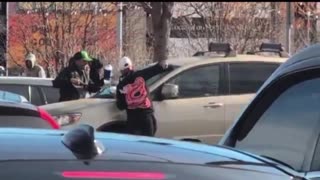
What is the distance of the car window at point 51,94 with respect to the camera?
12.6 meters

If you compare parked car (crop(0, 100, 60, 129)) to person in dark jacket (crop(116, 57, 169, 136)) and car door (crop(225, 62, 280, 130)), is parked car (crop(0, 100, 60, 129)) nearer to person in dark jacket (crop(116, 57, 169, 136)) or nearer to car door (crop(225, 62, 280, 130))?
person in dark jacket (crop(116, 57, 169, 136))

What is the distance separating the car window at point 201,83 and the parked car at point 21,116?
5631 millimetres

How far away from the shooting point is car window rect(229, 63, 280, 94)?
11.7 metres

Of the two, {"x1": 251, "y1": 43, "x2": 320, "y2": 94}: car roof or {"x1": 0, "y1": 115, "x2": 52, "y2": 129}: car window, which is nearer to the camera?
{"x1": 251, "y1": 43, "x2": 320, "y2": 94}: car roof

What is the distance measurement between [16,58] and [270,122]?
23.2 metres

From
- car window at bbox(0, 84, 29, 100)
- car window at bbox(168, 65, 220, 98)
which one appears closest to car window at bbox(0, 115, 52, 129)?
car window at bbox(168, 65, 220, 98)

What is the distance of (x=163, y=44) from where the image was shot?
1689 cm

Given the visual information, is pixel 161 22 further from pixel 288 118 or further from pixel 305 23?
pixel 305 23

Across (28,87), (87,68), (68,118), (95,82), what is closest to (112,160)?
(68,118)

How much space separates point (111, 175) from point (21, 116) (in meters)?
3.39

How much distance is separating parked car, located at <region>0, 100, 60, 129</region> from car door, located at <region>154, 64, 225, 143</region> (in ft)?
17.9

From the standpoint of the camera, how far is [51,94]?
1280 centimetres

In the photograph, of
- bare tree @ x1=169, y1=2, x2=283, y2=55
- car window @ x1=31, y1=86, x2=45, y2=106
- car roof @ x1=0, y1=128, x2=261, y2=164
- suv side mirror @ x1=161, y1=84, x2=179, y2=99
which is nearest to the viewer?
car roof @ x1=0, y1=128, x2=261, y2=164

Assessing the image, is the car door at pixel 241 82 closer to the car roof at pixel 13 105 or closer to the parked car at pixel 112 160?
the car roof at pixel 13 105
